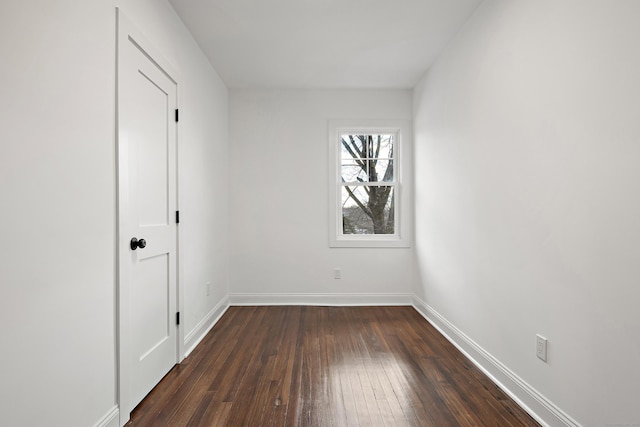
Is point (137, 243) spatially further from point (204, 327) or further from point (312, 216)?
point (312, 216)

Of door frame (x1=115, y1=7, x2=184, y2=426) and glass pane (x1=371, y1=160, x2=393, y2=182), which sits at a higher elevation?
glass pane (x1=371, y1=160, x2=393, y2=182)

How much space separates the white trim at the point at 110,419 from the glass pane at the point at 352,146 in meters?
3.45

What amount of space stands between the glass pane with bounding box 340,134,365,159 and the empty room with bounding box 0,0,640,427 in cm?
18

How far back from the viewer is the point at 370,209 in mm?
4453

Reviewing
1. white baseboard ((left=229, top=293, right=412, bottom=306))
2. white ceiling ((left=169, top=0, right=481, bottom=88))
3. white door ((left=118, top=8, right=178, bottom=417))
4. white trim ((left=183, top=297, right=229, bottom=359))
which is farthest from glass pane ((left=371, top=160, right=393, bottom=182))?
white door ((left=118, top=8, right=178, bottom=417))

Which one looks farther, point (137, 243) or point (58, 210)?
point (137, 243)

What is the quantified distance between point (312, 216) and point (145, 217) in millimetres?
2361

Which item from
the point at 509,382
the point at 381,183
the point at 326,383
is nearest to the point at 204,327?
the point at 326,383

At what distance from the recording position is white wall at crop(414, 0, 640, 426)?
1411 mm

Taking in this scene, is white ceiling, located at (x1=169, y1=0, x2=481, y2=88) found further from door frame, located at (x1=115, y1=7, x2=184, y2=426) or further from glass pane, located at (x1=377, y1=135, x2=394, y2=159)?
door frame, located at (x1=115, y1=7, x2=184, y2=426)

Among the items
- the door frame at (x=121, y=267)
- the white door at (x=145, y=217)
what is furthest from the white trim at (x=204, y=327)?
the door frame at (x=121, y=267)

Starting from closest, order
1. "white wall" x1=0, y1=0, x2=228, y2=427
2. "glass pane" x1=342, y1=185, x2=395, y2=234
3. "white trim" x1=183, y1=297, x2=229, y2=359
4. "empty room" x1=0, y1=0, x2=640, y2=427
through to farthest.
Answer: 1. "white wall" x1=0, y1=0, x2=228, y2=427
2. "empty room" x1=0, y1=0, x2=640, y2=427
3. "white trim" x1=183, y1=297, x2=229, y2=359
4. "glass pane" x1=342, y1=185, x2=395, y2=234

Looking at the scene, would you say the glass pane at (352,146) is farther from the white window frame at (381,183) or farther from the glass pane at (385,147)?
the glass pane at (385,147)

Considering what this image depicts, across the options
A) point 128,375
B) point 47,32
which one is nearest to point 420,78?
point 47,32
